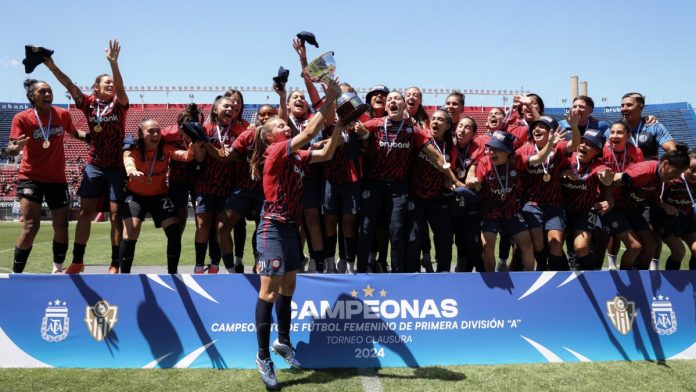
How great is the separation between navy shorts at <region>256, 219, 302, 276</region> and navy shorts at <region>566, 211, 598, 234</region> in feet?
11.5

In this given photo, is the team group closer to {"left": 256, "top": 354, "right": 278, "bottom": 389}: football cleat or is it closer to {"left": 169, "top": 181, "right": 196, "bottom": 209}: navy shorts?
{"left": 169, "top": 181, "right": 196, "bottom": 209}: navy shorts

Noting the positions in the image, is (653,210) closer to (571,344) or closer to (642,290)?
(642,290)

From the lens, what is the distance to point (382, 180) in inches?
212

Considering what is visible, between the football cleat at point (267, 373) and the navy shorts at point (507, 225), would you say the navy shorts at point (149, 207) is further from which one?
the navy shorts at point (507, 225)

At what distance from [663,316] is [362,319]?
2873mm

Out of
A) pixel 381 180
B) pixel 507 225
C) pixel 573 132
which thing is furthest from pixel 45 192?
pixel 573 132

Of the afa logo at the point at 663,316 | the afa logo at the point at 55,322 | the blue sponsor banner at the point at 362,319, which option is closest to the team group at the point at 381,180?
the blue sponsor banner at the point at 362,319

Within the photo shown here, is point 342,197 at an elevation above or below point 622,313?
above

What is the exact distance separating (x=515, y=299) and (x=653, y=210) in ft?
9.69

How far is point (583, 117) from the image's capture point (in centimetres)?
622

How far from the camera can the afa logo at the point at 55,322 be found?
4227mm

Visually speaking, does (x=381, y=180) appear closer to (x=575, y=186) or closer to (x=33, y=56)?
(x=575, y=186)

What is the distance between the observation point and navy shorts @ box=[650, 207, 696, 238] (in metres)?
6.09

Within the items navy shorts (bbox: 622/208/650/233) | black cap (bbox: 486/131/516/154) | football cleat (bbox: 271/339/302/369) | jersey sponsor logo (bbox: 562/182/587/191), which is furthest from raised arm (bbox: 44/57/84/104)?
navy shorts (bbox: 622/208/650/233)
